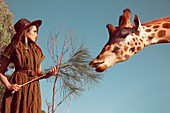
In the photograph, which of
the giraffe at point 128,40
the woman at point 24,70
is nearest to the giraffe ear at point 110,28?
the giraffe at point 128,40

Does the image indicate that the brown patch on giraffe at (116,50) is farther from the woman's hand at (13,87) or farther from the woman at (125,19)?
the woman's hand at (13,87)

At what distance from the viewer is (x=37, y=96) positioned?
2.07m

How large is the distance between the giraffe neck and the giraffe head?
7 cm

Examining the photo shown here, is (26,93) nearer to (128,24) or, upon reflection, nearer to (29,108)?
(29,108)

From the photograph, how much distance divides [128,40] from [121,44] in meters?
A: 0.07

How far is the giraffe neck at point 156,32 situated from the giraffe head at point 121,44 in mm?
68

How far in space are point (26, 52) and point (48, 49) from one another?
1.85 metres

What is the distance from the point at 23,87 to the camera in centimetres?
200

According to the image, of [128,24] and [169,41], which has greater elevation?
[128,24]

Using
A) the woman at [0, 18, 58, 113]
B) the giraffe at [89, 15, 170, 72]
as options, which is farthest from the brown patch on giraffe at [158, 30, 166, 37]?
the woman at [0, 18, 58, 113]

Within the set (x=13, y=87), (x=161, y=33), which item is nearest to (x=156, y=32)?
(x=161, y=33)

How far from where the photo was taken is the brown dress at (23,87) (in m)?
1.96

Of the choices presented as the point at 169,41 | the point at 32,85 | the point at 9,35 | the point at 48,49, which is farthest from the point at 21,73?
the point at 9,35

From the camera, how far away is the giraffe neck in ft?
5.48
